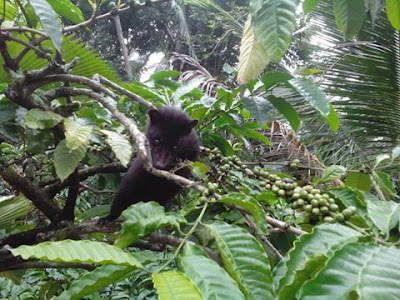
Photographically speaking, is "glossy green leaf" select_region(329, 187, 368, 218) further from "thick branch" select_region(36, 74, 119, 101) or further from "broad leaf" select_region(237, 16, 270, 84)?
"thick branch" select_region(36, 74, 119, 101)

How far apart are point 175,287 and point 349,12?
82cm

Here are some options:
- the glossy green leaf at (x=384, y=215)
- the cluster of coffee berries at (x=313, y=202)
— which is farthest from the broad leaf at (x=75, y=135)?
the glossy green leaf at (x=384, y=215)

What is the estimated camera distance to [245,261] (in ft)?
2.55

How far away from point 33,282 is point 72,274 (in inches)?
25.5

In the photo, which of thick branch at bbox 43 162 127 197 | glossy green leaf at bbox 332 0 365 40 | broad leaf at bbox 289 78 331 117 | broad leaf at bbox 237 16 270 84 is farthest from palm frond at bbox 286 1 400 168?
glossy green leaf at bbox 332 0 365 40

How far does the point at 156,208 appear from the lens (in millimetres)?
969

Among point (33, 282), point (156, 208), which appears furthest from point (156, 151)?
point (33, 282)

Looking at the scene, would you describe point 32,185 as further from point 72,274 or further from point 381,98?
point 381,98

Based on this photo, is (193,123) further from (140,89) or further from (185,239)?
(185,239)

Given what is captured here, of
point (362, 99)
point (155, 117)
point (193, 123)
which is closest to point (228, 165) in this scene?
point (193, 123)

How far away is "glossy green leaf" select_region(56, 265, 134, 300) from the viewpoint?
80cm

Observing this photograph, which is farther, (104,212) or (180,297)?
(104,212)

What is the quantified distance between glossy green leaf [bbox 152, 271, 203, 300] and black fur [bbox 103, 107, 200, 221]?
89cm

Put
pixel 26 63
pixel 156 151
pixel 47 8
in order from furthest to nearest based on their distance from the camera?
pixel 156 151, pixel 26 63, pixel 47 8
